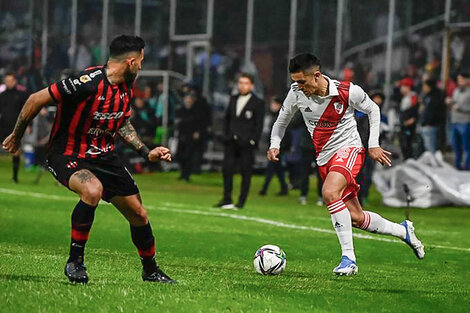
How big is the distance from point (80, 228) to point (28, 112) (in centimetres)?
98

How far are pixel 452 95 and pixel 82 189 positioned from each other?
1867 centimetres

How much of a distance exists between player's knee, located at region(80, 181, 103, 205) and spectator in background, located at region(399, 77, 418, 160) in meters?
15.7

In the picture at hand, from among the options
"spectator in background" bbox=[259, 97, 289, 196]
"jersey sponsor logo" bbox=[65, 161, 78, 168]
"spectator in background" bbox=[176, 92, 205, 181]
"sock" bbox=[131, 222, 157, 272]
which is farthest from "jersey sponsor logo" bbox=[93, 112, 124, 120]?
"spectator in background" bbox=[176, 92, 205, 181]

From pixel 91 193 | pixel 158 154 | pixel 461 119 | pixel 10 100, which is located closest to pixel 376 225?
pixel 158 154

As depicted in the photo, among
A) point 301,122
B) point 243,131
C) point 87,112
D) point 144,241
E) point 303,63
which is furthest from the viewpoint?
point 301,122

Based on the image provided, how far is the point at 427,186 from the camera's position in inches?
818

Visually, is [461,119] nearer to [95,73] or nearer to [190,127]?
[190,127]

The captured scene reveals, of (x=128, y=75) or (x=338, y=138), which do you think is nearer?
(x=128, y=75)

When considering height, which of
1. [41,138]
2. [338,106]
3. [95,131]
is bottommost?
[41,138]

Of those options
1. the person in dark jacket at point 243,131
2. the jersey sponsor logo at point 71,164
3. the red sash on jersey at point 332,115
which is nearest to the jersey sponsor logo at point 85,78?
the jersey sponsor logo at point 71,164

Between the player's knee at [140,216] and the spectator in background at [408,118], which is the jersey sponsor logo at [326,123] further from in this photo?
the spectator in background at [408,118]

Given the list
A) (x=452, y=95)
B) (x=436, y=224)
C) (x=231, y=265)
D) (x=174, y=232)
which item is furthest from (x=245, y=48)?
(x=231, y=265)

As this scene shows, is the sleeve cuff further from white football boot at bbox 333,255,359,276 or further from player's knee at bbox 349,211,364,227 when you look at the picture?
player's knee at bbox 349,211,364,227

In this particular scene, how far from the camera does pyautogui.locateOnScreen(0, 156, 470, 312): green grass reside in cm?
790
